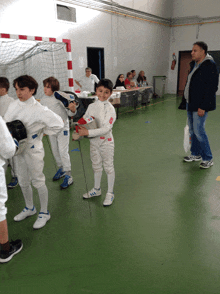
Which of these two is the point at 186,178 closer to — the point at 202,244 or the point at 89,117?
the point at 202,244

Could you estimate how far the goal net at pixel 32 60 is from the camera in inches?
226

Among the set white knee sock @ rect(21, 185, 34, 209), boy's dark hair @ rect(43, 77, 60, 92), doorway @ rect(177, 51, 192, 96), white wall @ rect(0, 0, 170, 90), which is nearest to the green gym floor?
white knee sock @ rect(21, 185, 34, 209)

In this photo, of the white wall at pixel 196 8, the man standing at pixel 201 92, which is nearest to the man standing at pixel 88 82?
→ the man standing at pixel 201 92

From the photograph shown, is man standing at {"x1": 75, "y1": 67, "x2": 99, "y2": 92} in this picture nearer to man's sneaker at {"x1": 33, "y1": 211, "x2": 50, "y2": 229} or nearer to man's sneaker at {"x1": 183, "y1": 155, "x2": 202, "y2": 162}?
man's sneaker at {"x1": 183, "y1": 155, "x2": 202, "y2": 162}

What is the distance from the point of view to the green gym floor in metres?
1.77

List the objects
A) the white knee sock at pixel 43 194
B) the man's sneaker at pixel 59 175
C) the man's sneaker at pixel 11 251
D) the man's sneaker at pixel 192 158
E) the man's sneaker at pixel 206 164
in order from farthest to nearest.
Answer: the man's sneaker at pixel 192 158 → the man's sneaker at pixel 206 164 → the man's sneaker at pixel 59 175 → the white knee sock at pixel 43 194 → the man's sneaker at pixel 11 251

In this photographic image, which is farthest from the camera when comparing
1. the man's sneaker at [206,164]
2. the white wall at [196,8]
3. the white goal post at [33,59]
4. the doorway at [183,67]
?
the doorway at [183,67]

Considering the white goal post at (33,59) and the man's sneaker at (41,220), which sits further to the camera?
the white goal post at (33,59)

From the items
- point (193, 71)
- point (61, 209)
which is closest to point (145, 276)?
point (61, 209)

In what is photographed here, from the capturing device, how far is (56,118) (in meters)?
2.20

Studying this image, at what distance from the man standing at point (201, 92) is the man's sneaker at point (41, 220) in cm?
250

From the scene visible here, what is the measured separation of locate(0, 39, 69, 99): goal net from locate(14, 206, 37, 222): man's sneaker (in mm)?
3844

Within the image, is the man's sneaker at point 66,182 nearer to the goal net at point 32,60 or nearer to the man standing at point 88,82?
the goal net at point 32,60

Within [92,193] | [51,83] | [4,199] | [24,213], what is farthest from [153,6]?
[4,199]
